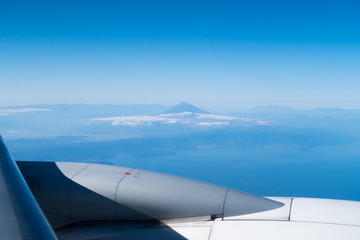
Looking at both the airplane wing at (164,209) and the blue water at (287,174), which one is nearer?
the airplane wing at (164,209)

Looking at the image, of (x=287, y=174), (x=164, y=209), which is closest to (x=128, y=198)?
(x=164, y=209)

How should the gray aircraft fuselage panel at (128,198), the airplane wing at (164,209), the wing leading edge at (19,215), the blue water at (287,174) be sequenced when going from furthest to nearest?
the blue water at (287,174) → the gray aircraft fuselage panel at (128,198) → the airplane wing at (164,209) → the wing leading edge at (19,215)

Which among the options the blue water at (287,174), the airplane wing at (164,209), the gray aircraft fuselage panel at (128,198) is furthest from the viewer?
the blue water at (287,174)

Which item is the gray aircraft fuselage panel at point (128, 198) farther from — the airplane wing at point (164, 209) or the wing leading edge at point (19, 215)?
the wing leading edge at point (19, 215)

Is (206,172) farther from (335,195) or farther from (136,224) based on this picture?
(136,224)

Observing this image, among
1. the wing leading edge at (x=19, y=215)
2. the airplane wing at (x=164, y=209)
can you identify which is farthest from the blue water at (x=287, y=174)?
the wing leading edge at (x=19, y=215)

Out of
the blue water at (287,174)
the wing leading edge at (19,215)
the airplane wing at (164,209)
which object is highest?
the wing leading edge at (19,215)

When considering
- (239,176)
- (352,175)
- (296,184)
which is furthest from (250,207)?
(352,175)

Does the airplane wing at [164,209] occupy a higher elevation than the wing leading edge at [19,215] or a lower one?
lower

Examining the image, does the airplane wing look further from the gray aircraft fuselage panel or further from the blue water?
the blue water
